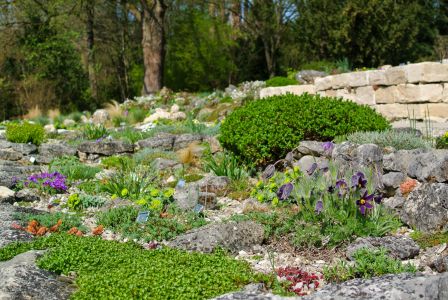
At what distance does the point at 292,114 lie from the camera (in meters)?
7.83

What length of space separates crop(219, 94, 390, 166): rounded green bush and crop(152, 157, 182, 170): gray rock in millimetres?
1260

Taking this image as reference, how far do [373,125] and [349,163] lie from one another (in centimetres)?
182

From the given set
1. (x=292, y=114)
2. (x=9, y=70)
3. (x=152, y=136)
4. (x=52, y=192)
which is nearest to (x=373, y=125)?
(x=292, y=114)

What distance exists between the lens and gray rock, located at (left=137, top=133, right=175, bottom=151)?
423 inches

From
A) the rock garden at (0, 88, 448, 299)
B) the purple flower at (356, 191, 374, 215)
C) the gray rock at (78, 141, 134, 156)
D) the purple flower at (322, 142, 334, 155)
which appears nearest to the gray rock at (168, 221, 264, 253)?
the rock garden at (0, 88, 448, 299)

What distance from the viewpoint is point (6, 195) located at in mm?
7230

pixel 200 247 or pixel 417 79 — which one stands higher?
pixel 417 79

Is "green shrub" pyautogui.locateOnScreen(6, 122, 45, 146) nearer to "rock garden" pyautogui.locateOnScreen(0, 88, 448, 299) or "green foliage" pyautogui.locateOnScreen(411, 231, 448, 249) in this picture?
"rock garden" pyautogui.locateOnScreen(0, 88, 448, 299)

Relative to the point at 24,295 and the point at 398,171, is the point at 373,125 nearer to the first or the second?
the point at 398,171

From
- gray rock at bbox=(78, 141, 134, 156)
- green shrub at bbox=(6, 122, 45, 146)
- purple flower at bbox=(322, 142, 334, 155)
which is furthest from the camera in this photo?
green shrub at bbox=(6, 122, 45, 146)

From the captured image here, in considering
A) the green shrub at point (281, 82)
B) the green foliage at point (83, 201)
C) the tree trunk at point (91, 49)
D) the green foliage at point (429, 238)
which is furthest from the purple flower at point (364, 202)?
the tree trunk at point (91, 49)

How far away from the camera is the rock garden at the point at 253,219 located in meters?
3.98

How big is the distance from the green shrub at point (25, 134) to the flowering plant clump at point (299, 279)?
8.47 m

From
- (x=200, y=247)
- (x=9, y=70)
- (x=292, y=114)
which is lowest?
(x=200, y=247)
